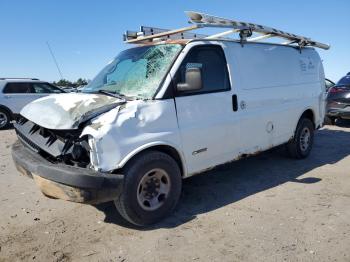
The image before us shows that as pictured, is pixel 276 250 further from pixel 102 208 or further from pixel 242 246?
pixel 102 208

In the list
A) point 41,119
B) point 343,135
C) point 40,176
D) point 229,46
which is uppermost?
point 229,46

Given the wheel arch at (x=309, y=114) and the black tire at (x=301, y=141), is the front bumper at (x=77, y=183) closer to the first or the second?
the black tire at (x=301, y=141)

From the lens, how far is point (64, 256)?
3.65 meters

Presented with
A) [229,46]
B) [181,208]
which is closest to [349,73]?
[229,46]

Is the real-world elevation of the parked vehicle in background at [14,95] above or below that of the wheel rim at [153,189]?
above

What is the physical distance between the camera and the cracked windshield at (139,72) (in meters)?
4.40

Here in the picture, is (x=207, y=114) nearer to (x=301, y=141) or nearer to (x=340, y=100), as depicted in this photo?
(x=301, y=141)

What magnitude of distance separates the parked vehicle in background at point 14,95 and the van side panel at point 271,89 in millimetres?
11139

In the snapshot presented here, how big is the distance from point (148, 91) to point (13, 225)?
2265 millimetres

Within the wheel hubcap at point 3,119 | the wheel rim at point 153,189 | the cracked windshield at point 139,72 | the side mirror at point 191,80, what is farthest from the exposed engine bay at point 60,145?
the wheel hubcap at point 3,119

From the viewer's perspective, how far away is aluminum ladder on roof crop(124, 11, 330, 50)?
15.3ft

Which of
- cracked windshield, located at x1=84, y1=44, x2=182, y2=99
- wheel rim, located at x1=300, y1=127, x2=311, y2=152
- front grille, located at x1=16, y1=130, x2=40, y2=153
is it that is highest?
cracked windshield, located at x1=84, y1=44, x2=182, y2=99

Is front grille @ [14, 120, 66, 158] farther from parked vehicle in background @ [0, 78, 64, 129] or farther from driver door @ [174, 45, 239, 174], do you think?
parked vehicle in background @ [0, 78, 64, 129]

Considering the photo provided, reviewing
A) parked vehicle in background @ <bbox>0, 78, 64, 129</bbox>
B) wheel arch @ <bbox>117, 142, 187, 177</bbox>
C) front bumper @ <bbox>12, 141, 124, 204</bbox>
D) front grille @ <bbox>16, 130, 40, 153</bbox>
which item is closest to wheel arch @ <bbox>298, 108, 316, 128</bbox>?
Answer: wheel arch @ <bbox>117, 142, 187, 177</bbox>
